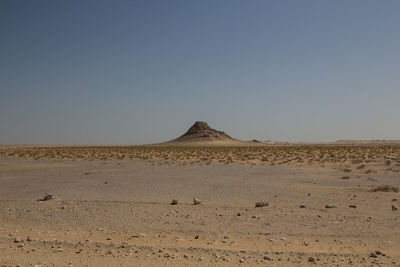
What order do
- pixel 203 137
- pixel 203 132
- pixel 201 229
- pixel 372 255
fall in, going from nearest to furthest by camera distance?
pixel 372 255
pixel 201 229
pixel 203 137
pixel 203 132

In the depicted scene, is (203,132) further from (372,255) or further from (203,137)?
(372,255)

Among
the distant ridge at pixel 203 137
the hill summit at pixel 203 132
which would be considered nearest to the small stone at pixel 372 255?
the distant ridge at pixel 203 137

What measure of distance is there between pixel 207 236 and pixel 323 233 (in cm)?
265

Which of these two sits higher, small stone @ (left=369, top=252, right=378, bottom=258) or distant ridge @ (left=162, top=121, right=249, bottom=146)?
distant ridge @ (left=162, top=121, right=249, bottom=146)

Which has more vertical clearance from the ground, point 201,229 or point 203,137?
point 203,137

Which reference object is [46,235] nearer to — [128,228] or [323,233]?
[128,228]

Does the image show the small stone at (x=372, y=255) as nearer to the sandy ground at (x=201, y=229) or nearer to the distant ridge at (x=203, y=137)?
the sandy ground at (x=201, y=229)

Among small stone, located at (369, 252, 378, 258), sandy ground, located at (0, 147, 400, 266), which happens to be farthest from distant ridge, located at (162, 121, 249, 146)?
small stone, located at (369, 252, 378, 258)

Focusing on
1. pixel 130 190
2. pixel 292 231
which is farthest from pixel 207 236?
pixel 130 190

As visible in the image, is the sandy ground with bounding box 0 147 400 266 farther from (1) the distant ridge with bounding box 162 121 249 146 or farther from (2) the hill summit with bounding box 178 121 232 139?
(2) the hill summit with bounding box 178 121 232 139

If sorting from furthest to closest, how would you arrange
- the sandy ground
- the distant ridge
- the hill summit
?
the hill summit < the distant ridge < the sandy ground

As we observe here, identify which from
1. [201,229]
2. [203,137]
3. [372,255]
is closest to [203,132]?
[203,137]

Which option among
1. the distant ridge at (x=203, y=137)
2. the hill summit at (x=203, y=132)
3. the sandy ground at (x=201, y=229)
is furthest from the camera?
the hill summit at (x=203, y=132)

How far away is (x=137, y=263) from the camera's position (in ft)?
19.2
